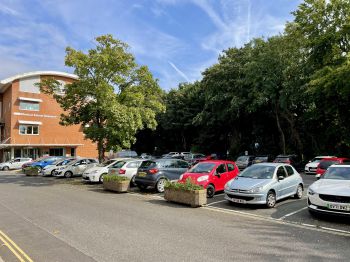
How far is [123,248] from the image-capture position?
6090mm

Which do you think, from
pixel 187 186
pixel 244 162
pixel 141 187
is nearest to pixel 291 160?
pixel 244 162

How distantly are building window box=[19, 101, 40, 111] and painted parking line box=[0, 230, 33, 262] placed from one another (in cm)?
4084

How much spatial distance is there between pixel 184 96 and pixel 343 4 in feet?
81.8

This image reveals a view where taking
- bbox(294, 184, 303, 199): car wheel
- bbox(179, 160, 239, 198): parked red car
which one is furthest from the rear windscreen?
bbox(294, 184, 303, 199): car wheel

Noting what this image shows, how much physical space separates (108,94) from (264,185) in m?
12.8

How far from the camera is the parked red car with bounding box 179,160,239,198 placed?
12102mm

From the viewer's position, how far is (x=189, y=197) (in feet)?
35.2

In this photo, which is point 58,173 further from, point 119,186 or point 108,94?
point 119,186

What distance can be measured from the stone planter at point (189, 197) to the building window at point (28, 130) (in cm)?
3856

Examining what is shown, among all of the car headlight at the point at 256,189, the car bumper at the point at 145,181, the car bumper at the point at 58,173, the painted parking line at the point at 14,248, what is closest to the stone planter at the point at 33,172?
the car bumper at the point at 58,173

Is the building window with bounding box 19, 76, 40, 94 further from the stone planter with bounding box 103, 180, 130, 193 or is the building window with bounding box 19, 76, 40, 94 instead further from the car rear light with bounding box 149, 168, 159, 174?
the car rear light with bounding box 149, 168, 159, 174

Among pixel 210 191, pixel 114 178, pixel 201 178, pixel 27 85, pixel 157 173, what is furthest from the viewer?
pixel 27 85

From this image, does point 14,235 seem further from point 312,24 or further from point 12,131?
point 12,131

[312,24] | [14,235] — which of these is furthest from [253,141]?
[14,235]
